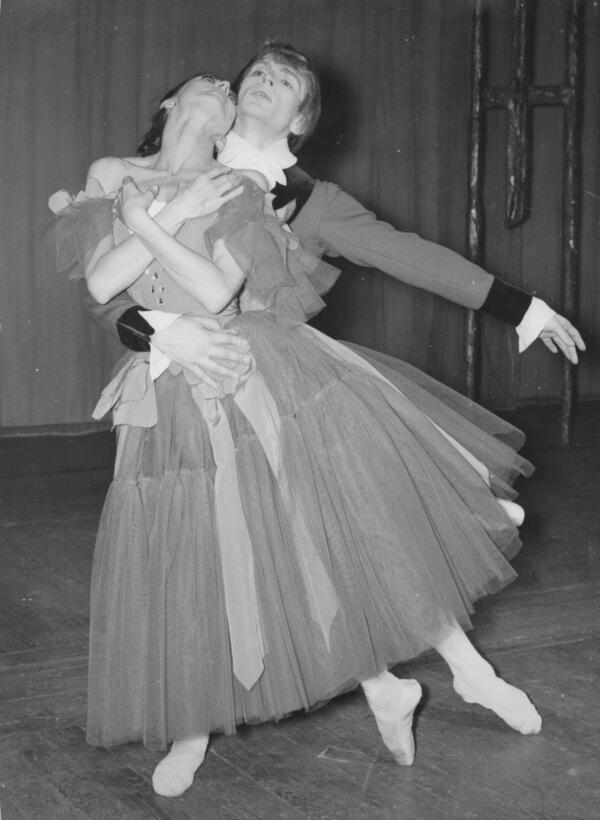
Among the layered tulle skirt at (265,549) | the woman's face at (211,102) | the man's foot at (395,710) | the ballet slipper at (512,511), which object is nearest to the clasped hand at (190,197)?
the woman's face at (211,102)

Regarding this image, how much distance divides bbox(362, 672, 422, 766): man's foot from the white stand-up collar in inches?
37.3

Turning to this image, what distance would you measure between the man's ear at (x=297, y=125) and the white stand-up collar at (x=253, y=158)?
0.05 meters

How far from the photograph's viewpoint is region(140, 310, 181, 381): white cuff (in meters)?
1.91

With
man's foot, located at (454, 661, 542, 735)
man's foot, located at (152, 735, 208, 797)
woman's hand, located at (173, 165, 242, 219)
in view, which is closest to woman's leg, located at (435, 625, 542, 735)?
man's foot, located at (454, 661, 542, 735)

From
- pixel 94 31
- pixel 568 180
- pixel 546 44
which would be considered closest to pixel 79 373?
pixel 94 31

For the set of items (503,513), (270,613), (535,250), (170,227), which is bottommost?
(270,613)

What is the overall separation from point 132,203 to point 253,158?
0.29m

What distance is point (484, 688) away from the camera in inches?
81.0

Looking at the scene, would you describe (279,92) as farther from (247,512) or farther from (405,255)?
(247,512)

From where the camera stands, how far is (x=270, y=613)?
1882 mm

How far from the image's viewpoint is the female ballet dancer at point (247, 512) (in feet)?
6.15

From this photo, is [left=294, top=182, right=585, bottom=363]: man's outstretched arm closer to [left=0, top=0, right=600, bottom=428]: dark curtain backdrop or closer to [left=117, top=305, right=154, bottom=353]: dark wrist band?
[left=117, top=305, right=154, bottom=353]: dark wrist band

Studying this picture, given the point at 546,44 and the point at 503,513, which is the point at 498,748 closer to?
the point at 503,513

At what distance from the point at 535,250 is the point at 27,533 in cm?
440
